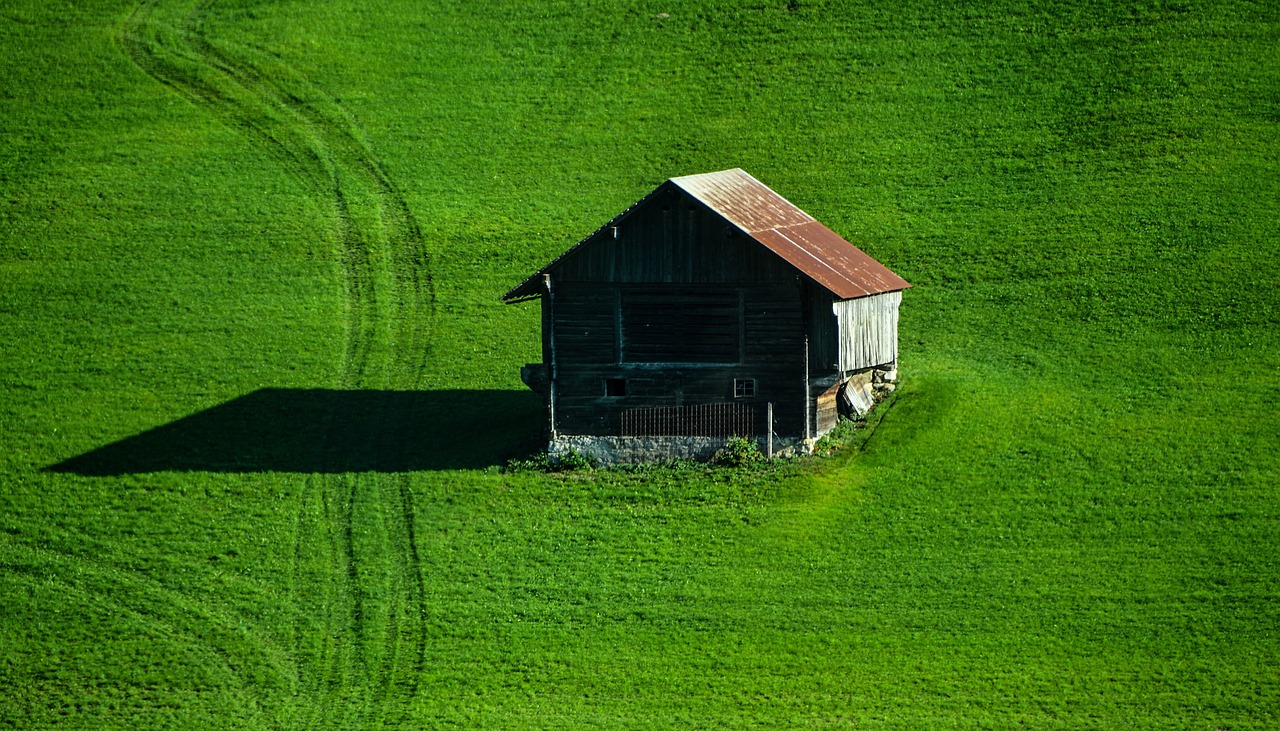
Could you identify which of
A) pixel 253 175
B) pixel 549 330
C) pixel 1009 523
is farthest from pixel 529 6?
pixel 1009 523

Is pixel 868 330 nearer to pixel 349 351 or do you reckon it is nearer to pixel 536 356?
pixel 536 356

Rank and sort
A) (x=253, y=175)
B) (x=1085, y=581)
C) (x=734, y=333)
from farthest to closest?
(x=253, y=175) < (x=734, y=333) < (x=1085, y=581)

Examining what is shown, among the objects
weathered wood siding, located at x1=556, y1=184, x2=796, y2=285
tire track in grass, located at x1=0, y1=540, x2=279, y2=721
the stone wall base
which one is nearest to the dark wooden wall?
weathered wood siding, located at x1=556, y1=184, x2=796, y2=285

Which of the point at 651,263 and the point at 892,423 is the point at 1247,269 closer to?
the point at 892,423

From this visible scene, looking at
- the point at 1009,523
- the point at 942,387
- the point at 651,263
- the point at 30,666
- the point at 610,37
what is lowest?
the point at 30,666

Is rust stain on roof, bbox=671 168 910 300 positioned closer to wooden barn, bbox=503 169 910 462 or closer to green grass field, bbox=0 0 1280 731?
wooden barn, bbox=503 169 910 462

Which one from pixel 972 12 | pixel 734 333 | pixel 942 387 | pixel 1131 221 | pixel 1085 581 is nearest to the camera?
pixel 1085 581

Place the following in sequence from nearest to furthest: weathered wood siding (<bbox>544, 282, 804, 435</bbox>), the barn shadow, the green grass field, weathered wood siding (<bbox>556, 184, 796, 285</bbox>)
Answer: the green grass field < weathered wood siding (<bbox>556, 184, 796, 285</bbox>) < weathered wood siding (<bbox>544, 282, 804, 435</bbox>) < the barn shadow
